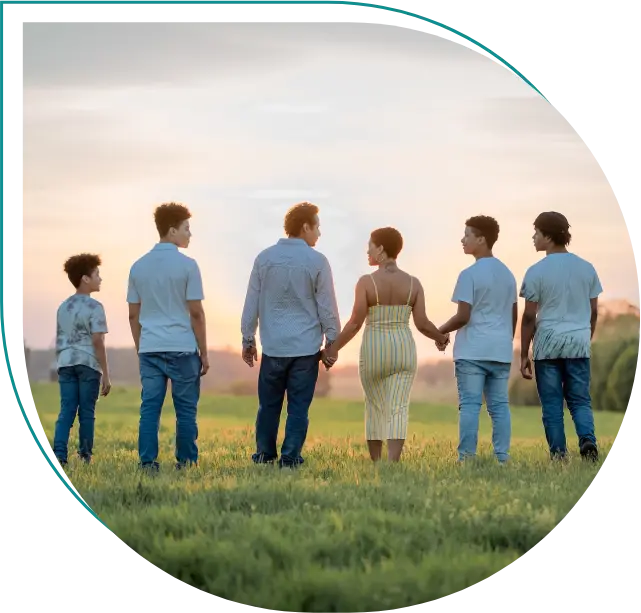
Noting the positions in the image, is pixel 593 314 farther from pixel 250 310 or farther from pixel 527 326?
pixel 250 310

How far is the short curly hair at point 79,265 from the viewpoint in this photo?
28.7ft

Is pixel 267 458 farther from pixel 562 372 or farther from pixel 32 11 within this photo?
pixel 32 11

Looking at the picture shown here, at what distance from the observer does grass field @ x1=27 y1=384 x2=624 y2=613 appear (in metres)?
7.21

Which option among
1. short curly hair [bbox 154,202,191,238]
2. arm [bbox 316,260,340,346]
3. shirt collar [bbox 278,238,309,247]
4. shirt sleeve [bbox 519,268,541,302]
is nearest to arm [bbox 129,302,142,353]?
short curly hair [bbox 154,202,191,238]

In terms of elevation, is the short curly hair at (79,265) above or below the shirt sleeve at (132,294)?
above

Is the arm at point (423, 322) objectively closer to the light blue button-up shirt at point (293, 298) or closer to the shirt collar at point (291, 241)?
the light blue button-up shirt at point (293, 298)

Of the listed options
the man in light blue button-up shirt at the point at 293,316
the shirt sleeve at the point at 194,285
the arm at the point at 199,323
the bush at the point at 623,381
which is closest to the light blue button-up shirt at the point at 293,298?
the man in light blue button-up shirt at the point at 293,316

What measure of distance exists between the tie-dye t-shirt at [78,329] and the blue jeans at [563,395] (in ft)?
11.0

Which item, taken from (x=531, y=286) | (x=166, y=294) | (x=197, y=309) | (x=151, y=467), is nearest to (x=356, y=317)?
(x=197, y=309)

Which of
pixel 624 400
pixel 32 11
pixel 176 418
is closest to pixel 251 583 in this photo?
pixel 176 418

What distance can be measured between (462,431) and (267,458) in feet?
4.83

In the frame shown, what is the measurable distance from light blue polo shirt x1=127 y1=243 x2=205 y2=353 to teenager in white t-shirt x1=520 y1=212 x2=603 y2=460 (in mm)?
2550

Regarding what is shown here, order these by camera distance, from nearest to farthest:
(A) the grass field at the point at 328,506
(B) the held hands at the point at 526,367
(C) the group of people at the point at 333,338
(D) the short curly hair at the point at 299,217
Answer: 1. (A) the grass field at the point at 328,506
2. (D) the short curly hair at the point at 299,217
3. (C) the group of people at the point at 333,338
4. (B) the held hands at the point at 526,367

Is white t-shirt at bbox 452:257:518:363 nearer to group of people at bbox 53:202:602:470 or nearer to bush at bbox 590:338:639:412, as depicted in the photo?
group of people at bbox 53:202:602:470
